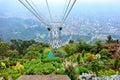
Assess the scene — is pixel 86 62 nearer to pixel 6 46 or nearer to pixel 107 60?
pixel 107 60

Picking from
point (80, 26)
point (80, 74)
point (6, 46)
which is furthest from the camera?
point (80, 26)

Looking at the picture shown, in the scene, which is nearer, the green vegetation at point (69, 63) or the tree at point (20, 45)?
the green vegetation at point (69, 63)

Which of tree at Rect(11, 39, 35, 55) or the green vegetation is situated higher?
tree at Rect(11, 39, 35, 55)

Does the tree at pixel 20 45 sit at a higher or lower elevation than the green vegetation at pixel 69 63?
higher

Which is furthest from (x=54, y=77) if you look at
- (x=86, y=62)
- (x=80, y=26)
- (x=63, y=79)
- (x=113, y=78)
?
(x=80, y=26)

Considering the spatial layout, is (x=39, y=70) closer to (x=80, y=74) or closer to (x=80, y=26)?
(x=80, y=74)

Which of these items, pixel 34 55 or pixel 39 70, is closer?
pixel 39 70

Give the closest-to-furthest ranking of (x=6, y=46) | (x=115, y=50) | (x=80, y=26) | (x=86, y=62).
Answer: (x=86, y=62) → (x=115, y=50) → (x=6, y=46) → (x=80, y=26)

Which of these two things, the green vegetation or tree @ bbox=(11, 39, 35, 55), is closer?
the green vegetation

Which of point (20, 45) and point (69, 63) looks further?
point (20, 45)

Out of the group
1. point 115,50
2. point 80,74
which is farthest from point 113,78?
point 115,50
